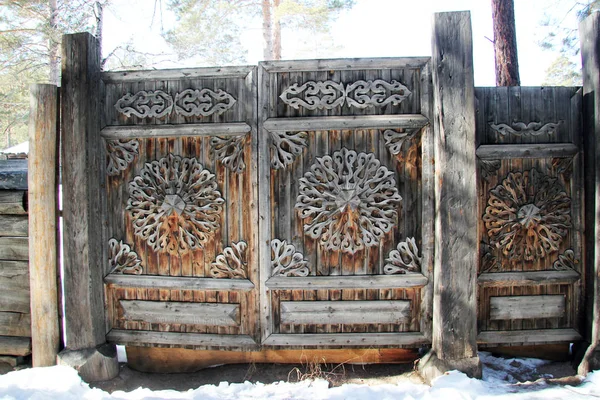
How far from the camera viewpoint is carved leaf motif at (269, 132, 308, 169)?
3104 mm

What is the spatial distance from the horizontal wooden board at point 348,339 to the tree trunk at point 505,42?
13.5ft

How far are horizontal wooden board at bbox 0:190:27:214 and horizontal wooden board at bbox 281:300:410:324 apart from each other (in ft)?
7.74

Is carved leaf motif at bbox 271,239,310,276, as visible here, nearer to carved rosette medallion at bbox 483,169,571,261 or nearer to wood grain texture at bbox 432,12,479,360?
wood grain texture at bbox 432,12,479,360

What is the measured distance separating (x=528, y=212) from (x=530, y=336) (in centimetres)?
103

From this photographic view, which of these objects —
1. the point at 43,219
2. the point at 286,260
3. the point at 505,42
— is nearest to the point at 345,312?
the point at 286,260

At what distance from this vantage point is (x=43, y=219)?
3.13 meters

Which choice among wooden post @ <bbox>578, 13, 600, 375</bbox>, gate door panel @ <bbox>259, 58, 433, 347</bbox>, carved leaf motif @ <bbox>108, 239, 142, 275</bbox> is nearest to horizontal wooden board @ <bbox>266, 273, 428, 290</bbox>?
gate door panel @ <bbox>259, 58, 433, 347</bbox>

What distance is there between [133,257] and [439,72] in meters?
2.86

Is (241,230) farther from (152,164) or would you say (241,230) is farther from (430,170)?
(430,170)

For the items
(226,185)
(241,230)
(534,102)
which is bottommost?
(241,230)

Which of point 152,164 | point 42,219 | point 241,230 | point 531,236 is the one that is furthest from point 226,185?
point 531,236

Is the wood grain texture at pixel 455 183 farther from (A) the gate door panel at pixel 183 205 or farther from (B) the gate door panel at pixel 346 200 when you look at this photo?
(A) the gate door panel at pixel 183 205

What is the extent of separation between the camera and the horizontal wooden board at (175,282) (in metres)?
3.15

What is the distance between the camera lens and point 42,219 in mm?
3127
